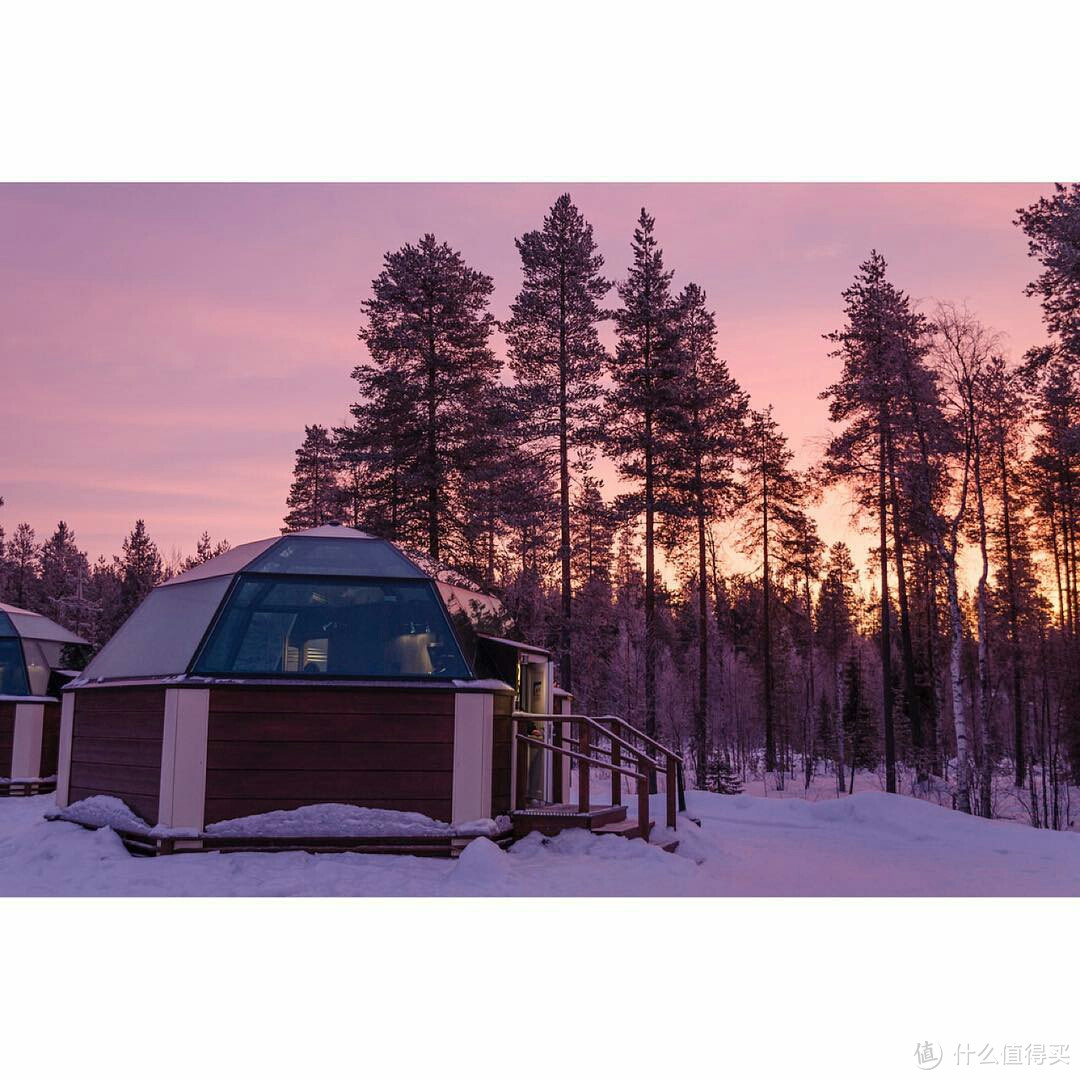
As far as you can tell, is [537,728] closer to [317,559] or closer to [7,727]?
[317,559]

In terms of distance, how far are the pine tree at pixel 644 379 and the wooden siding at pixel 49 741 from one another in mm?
13379

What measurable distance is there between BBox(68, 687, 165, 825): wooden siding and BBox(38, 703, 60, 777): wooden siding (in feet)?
19.2

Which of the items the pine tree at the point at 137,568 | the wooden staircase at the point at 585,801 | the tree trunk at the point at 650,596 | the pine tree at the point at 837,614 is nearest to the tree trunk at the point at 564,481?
the tree trunk at the point at 650,596

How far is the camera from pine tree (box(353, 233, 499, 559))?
2538 centimetres

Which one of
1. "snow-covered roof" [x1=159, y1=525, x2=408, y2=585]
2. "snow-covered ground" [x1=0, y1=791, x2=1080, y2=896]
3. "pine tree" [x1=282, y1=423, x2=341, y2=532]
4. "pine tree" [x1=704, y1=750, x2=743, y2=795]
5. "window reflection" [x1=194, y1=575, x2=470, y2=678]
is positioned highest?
"pine tree" [x1=282, y1=423, x2=341, y2=532]

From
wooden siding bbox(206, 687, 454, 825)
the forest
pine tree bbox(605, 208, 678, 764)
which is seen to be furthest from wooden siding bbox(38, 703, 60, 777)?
pine tree bbox(605, 208, 678, 764)

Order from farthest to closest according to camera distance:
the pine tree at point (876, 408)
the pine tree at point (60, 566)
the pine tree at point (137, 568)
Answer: the pine tree at point (60, 566), the pine tree at point (137, 568), the pine tree at point (876, 408)

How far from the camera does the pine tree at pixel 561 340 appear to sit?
2342 centimetres

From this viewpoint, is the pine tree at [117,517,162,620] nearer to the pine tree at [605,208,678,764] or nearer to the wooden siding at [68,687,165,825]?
the pine tree at [605,208,678,764]

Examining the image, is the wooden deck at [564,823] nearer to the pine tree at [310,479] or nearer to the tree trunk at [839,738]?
the tree trunk at [839,738]

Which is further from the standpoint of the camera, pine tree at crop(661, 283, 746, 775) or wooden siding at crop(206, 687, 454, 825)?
pine tree at crop(661, 283, 746, 775)

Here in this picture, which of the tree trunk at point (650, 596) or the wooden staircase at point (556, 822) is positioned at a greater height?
the tree trunk at point (650, 596)

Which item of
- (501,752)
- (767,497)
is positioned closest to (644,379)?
(767,497)
